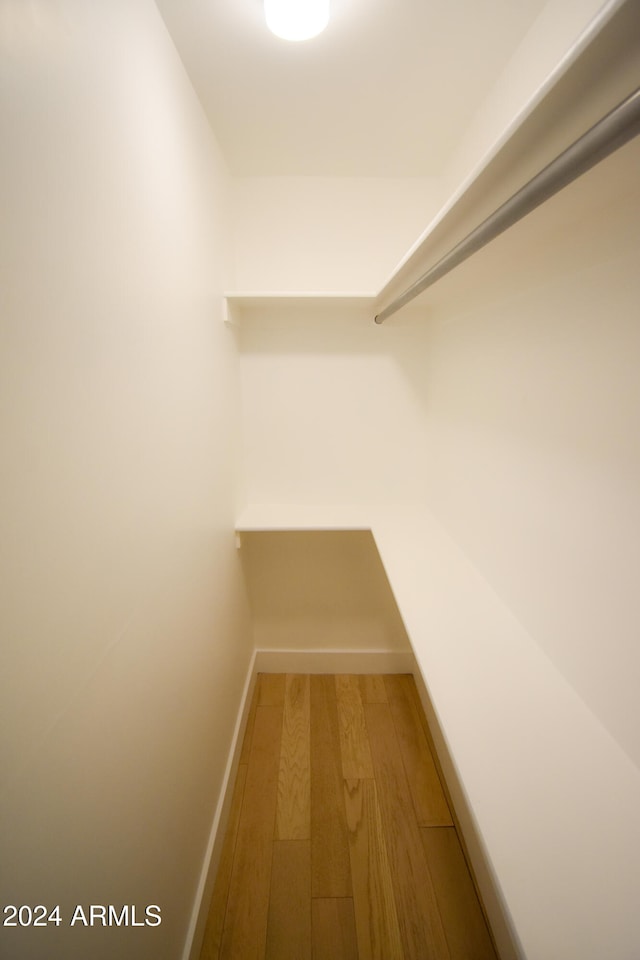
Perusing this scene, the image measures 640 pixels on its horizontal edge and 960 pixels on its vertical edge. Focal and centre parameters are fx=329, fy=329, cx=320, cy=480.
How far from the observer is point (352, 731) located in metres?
1.54

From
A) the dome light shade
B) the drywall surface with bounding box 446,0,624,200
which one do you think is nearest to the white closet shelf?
the drywall surface with bounding box 446,0,624,200

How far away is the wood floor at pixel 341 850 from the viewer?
97cm

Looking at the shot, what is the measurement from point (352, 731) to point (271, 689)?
47 centimetres

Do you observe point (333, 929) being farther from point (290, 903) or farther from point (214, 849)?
point (214, 849)

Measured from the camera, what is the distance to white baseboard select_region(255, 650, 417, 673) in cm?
183

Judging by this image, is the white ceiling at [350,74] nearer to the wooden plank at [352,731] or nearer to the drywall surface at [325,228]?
the drywall surface at [325,228]

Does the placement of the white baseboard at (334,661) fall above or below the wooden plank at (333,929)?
above

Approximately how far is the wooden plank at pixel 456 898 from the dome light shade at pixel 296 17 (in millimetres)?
2364

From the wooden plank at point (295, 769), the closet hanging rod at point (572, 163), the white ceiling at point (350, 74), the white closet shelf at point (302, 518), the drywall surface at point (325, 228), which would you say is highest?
the white ceiling at point (350, 74)

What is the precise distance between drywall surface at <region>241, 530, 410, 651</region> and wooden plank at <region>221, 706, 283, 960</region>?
0.44m

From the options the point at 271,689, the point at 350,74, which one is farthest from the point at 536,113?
the point at 271,689

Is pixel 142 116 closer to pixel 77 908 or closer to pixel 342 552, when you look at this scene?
pixel 77 908

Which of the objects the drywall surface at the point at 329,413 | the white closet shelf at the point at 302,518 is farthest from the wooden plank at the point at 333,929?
the drywall surface at the point at 329,413

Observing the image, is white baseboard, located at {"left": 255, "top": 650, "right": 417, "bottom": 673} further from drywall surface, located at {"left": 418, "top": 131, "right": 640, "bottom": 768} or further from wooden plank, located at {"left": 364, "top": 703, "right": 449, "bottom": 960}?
drywall surface, located at {"left": 418, "top": 131, "right": 640, "bottom": 768}
